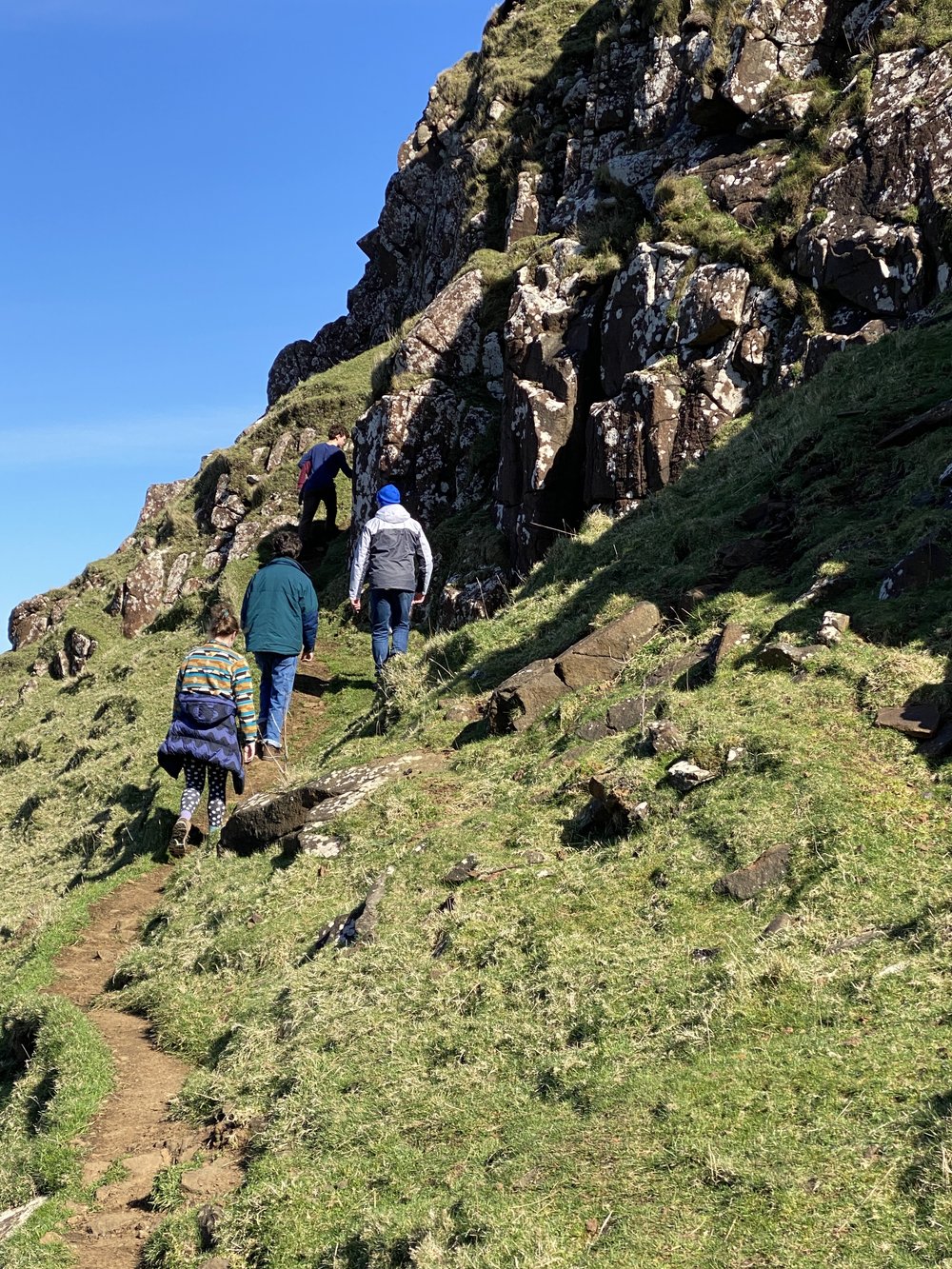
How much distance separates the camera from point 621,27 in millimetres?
26844

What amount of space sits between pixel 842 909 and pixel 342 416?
28.5m

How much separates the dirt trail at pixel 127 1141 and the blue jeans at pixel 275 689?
3805 millimetres

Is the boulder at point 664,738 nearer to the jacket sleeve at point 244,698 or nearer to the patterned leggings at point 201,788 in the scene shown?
the jacket sleeve at point 244,698

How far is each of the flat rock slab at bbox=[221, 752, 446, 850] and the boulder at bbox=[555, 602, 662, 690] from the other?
1576 millimetres

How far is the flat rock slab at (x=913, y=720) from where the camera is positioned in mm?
7355

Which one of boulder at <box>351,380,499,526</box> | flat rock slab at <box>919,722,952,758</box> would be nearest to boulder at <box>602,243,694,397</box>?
boulder at <box>351,380,499,526</box>

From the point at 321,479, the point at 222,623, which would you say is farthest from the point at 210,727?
the point at 321,479

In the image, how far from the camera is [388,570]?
14938mm

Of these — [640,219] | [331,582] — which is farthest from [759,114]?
[331,582]

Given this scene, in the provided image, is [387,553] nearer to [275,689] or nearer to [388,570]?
[388,570]

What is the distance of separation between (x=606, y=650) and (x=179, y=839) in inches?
202

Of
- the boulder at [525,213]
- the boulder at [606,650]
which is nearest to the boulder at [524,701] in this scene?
the boulder at [606,650]

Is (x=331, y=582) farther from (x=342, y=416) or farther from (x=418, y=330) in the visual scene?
(x=342, y=416)

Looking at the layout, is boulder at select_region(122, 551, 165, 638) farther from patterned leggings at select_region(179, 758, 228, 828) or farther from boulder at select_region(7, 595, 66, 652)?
patterned leggings at select_region(179, 758, 228, 828)
